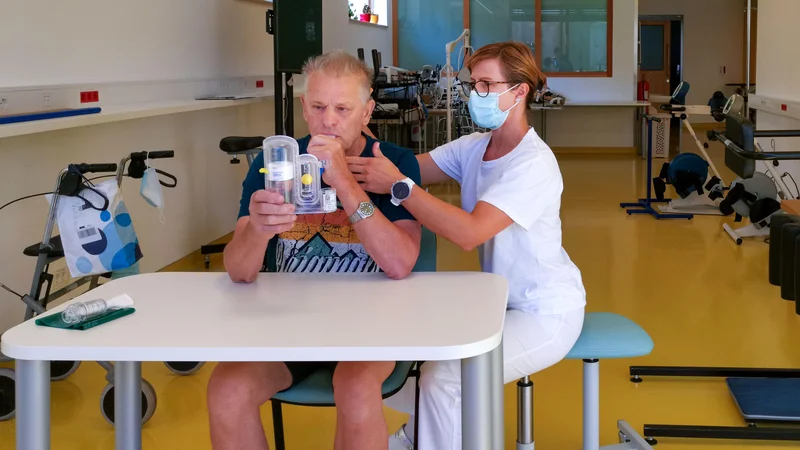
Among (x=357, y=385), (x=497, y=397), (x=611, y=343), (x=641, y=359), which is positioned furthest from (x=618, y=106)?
(x=497, y=397)

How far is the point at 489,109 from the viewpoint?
239 centimetres

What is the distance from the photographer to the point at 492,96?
7.88 ft

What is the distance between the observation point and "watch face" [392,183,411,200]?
2148 millimetres

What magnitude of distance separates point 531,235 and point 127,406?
1.07 metres

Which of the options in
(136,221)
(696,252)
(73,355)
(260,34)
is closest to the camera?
(73,355)

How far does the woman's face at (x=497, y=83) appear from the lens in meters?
2.41

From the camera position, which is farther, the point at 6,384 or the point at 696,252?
the point at 696,252

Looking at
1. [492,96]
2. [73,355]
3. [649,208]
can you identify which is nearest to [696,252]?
[649,208]

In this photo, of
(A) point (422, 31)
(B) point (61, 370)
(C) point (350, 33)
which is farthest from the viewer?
(A) point (422, 31)

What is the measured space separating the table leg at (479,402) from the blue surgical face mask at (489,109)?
0.84 meters

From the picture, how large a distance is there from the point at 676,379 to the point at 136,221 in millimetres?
3043

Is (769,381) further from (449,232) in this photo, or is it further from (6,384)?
(6,384)

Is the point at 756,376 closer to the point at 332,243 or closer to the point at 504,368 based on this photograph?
the point at 504,368

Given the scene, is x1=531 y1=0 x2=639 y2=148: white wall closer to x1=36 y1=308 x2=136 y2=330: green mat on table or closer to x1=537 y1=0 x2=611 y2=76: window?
x1=537 y1=0 x2=611 y2=76: window
